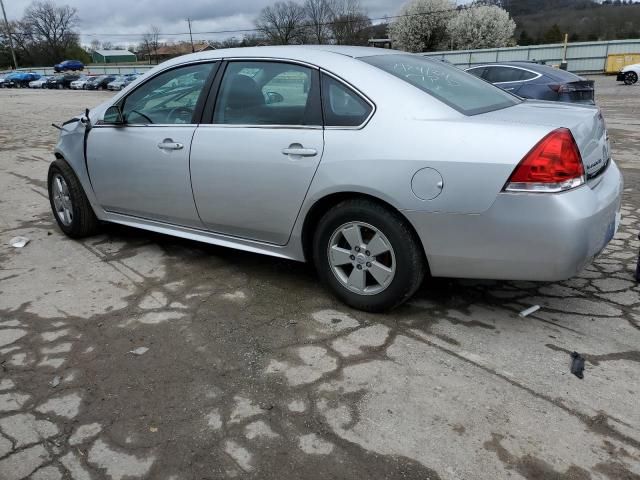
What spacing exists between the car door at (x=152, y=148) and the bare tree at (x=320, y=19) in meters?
67.4

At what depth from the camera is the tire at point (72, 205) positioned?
15.0ft

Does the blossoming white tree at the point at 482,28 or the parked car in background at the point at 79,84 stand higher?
the blossoming white tree at the point at 482,28

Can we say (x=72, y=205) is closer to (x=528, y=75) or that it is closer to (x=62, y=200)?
(x=62, y=200)

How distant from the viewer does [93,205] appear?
4.55 m

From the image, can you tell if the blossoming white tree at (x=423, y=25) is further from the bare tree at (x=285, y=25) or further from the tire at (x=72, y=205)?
the tire at (x=72, y=205)

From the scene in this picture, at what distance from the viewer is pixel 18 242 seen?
474 centimetres

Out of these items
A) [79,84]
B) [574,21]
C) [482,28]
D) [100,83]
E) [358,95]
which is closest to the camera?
[358,95]

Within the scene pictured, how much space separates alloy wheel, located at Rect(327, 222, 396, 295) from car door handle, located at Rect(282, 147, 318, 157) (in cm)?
46

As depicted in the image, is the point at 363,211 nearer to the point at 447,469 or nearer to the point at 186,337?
the point at 186,337

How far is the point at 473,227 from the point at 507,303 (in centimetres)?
89

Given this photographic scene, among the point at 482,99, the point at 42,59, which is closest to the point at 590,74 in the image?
the point at 482,99

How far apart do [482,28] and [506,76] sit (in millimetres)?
46036

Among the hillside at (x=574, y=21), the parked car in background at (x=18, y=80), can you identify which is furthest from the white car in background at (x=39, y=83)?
the hillside at (x=574, y=21)

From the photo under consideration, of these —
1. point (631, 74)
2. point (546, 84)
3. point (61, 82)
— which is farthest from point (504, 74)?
point (61, 82)
